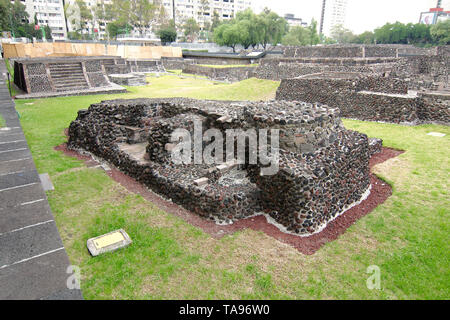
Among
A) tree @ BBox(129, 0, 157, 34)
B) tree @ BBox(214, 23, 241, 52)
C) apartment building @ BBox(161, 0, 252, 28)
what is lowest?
tree @ BBox(214, 23, 241, 52)

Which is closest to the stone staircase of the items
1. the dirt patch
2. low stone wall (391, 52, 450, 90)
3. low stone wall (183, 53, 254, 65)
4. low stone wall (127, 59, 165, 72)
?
low stone wall (127, 59, 165, 72)

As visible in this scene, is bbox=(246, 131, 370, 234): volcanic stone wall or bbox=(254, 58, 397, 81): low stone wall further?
bbox=(254, 58, 397, 81): low stone wall

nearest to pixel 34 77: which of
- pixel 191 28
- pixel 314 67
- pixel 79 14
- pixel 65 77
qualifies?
pixel 65 77

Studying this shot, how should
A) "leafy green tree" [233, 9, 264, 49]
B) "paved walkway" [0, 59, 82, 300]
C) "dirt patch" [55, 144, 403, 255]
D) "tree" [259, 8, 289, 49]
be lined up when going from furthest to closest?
"tree" [259, 8, 289, 49]
"leafy green tree" [233, 9, 264, 49]
"dirt patch" [55, 144, 403, 255]
"paved walkway" [0, 59, 82, 300]

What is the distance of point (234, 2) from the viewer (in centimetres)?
11788

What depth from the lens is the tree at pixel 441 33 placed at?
5395 cm

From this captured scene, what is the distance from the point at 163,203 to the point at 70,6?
3591 inches

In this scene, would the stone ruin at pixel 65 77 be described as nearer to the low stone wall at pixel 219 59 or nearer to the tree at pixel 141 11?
the low stone wall at pixel 219 59

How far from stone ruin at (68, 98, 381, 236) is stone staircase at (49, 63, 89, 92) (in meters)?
19.5

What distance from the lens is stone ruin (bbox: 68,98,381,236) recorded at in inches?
290

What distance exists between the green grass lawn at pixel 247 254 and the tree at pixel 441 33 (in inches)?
2291

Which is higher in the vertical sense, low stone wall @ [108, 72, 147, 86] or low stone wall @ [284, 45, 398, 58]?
low stone wall @ [284, 45, 398, 58]

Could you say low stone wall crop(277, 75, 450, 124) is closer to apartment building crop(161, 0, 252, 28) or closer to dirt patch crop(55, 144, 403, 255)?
dirt patch crop(55, 144, 403, 255)
